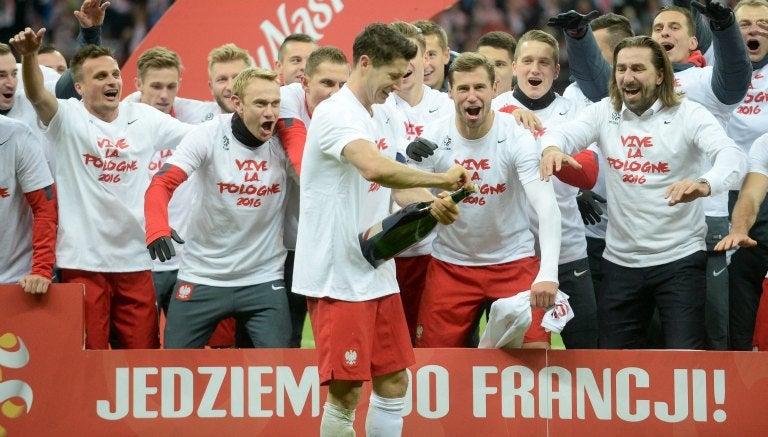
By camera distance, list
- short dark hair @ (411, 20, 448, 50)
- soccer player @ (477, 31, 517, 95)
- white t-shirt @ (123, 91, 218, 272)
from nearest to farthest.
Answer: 1. white t-shirt @ (123, 91, 218, 272)
2. short dark hair @ (411, 20, 448, 50)
3. soccer player @ (477, 31, 517, 95)

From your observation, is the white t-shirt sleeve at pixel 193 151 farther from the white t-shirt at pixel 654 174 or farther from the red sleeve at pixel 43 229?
the white t-shirt at pixel 654 174

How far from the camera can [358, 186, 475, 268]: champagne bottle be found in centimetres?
471

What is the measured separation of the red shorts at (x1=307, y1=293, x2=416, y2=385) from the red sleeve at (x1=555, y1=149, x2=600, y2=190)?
1470 millimetres

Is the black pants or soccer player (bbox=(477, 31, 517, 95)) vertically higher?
soccer player (bbox=(477, 31, 517, 95))

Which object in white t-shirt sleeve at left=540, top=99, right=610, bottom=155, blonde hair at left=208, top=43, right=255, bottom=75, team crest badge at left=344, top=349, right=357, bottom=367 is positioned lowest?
team crest badge at left=344, top=349, right=357, bottom=367

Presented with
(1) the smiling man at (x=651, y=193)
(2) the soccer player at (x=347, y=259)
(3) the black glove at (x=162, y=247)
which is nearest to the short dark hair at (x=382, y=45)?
(2) the soccer player at (x=347, y=259)

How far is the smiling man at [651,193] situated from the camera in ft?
18.8

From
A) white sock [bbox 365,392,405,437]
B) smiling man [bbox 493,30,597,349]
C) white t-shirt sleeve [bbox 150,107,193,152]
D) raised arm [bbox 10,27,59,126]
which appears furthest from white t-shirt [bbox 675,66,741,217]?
raised arm [bbox 10,27,59,126]

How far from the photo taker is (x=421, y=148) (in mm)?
5676

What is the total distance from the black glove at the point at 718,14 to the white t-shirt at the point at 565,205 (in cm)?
105

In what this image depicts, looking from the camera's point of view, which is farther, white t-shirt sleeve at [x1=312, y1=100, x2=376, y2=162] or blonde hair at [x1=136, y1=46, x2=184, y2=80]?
blonde hair at [x1=136, y1=46, x2=184, y2=80]

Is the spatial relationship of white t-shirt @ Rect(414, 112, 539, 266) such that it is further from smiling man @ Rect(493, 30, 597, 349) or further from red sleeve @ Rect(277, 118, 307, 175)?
red sleeve @ Rect(277, 118, 307, 175)

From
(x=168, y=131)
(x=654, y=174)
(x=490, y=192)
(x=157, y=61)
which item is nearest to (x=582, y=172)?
(x=654, y=174)

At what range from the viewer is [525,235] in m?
6.07
